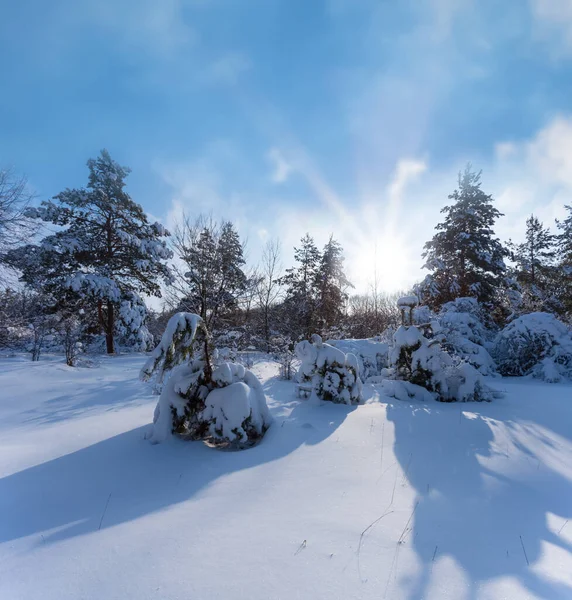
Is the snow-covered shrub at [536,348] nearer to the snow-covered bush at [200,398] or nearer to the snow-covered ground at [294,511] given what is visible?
the snow-covered ground at [294,511]

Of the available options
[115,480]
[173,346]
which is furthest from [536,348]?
[115,480]

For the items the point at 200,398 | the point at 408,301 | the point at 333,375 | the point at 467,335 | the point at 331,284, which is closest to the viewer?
the point at 200,398

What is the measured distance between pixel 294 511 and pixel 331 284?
2025 cm

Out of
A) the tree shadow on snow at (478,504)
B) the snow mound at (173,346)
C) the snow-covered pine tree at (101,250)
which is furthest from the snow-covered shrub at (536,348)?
the snow-covered pine tree at (101,250)

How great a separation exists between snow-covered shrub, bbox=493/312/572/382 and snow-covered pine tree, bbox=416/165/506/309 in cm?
554

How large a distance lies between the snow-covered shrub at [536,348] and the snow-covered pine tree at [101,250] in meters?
14.6

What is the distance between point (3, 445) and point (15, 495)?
172 cm

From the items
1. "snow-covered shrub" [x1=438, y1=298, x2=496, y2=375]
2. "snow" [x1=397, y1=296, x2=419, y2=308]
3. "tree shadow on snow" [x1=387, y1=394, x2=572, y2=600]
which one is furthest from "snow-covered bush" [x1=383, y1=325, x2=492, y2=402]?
"tree shadow on snow" [x1=387, y1=394, x2=572, y2=600]

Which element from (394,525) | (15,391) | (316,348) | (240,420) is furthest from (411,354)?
(15,391)

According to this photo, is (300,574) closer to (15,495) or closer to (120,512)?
(120,512)

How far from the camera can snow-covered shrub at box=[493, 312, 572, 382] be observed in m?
9.41

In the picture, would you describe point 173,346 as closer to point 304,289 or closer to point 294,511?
point 294,511

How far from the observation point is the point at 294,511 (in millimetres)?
2439

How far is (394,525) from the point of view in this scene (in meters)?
2.22
